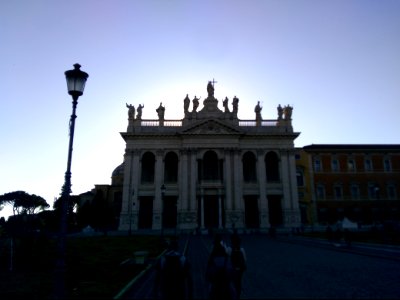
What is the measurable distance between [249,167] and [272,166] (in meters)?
3.91

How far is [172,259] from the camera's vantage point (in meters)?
6.37

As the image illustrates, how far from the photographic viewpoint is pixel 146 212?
50.4 meters

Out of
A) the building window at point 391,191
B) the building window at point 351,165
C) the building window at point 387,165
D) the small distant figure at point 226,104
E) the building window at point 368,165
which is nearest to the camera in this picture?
the small distant figure at point 226,104

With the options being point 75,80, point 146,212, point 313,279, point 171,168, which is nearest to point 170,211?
point 146,212

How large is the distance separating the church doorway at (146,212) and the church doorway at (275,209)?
63.0 feet

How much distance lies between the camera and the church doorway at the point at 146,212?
163 ft

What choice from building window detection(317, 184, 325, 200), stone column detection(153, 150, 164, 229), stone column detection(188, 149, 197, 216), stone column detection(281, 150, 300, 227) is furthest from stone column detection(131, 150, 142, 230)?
building window detection(317, 184, 325, 200)

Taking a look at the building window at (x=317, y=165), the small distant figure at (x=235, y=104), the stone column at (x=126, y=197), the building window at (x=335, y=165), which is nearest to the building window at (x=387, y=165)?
the building window at (x=335, y=165)

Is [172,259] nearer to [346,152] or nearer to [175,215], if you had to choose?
[175,215]

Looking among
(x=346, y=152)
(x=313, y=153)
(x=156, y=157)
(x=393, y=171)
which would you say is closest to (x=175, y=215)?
(x=156, y=157)

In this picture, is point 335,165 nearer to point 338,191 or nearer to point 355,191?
point 338,191

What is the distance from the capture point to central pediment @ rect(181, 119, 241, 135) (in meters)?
48.6

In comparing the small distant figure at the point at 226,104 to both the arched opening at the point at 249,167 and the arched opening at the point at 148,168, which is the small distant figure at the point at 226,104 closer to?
the arched opening at the point at 249,167

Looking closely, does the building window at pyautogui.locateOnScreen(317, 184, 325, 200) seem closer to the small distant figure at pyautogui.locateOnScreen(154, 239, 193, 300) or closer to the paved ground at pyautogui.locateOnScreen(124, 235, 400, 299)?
the paved ground at pyautogui.locateOnScreen(124, 235, 400, 299)
